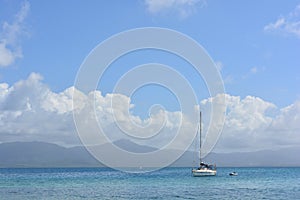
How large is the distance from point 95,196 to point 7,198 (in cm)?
1089

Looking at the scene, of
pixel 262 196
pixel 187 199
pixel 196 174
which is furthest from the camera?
pixel 196 174

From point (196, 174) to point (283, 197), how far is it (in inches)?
1946

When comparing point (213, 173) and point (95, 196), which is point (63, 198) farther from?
point (213, 173)

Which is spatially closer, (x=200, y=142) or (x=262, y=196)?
(x=262, y=196)

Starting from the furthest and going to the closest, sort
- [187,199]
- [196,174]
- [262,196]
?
[196,174], [262,196], [187,199]

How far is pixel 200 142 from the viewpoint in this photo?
106 metres

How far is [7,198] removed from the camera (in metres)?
55.2

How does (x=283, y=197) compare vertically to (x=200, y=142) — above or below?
below

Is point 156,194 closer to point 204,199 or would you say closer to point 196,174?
point 204,199

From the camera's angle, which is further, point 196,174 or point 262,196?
point 196,174

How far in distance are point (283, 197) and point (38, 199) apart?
3026cm

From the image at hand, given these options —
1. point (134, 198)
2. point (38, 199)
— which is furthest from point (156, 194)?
point (38, 199)

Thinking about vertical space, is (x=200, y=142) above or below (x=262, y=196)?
above

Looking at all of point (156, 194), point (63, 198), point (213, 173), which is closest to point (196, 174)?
point (213, 173)
